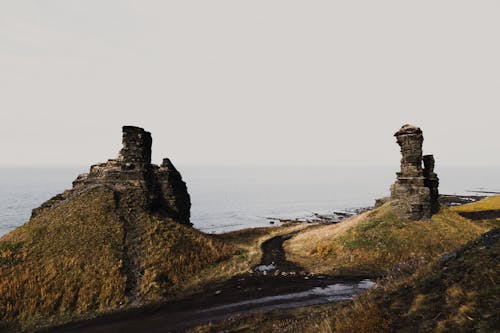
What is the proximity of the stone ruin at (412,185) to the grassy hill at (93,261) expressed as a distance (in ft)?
72.9

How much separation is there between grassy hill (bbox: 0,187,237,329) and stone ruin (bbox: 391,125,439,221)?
22217mm

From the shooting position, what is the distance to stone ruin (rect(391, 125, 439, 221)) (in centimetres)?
3294

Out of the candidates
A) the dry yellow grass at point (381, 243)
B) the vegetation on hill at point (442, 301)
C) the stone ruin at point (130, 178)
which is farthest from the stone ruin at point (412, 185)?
the stone ruin at point (130, 178)

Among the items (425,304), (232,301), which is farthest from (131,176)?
(425,304)

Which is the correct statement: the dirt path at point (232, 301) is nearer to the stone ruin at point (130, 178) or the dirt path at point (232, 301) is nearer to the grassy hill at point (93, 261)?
the grassy hill at point (93, 261)

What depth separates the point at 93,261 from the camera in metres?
25.0

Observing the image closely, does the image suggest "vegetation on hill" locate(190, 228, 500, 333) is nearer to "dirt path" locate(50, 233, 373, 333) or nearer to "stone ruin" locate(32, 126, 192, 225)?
"dirt path" locate(50, 233, 373, 333)

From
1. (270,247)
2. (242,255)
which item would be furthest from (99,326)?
(270,247)

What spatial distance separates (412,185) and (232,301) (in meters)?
26.6

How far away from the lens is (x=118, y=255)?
86.3 ft

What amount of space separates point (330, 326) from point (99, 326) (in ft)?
56.3

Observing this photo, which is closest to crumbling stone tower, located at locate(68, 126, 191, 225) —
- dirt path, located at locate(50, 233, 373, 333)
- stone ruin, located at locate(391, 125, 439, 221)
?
dirt path, located at locate(50, 233, 373, 333)

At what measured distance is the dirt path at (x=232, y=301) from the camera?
1797cm

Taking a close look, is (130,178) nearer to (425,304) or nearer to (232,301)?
(232,301)
